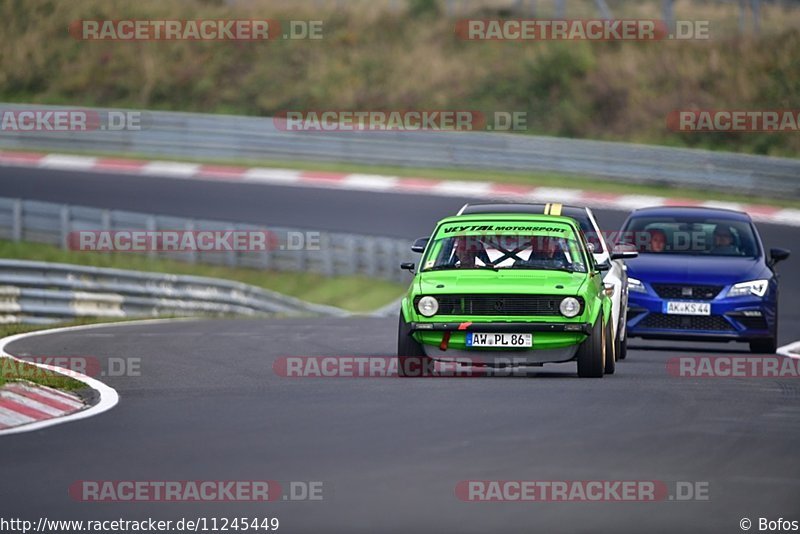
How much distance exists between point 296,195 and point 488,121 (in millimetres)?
10101

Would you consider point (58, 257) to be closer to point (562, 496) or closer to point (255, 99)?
point (255, 99)

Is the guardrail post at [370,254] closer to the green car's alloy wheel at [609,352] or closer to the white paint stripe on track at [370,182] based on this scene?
the white paint stripe on track at [370,182]

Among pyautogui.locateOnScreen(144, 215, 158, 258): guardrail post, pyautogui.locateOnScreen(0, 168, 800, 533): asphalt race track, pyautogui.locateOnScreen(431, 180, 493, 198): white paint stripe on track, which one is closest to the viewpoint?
pyautogui.locateOnScreen(0, 168, 800, 533): asphalt race track

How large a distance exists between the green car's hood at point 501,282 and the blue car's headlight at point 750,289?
154 inches

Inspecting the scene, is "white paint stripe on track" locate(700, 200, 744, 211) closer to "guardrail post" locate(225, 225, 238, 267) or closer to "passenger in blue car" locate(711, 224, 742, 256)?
"guardrail post" locate(225, 225, 238, 267)

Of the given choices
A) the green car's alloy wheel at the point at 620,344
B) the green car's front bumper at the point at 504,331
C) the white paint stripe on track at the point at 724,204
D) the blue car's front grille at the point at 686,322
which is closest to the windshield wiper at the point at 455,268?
the green car's front bumper at the point at 504,331

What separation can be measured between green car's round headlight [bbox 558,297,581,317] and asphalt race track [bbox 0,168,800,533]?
563mm

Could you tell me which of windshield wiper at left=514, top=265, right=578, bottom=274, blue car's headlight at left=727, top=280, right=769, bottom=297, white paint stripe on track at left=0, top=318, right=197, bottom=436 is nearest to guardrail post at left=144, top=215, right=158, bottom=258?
white paint stripe on track at left=0, top=318, right=197, bottom=436

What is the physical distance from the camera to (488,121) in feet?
152

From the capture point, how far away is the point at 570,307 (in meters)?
13.7

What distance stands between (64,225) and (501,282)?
65.6 ft

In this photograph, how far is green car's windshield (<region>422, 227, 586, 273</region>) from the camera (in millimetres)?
14586

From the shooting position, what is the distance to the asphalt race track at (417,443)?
7.96 m

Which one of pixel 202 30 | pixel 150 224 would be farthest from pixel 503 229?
pixel 202 30
